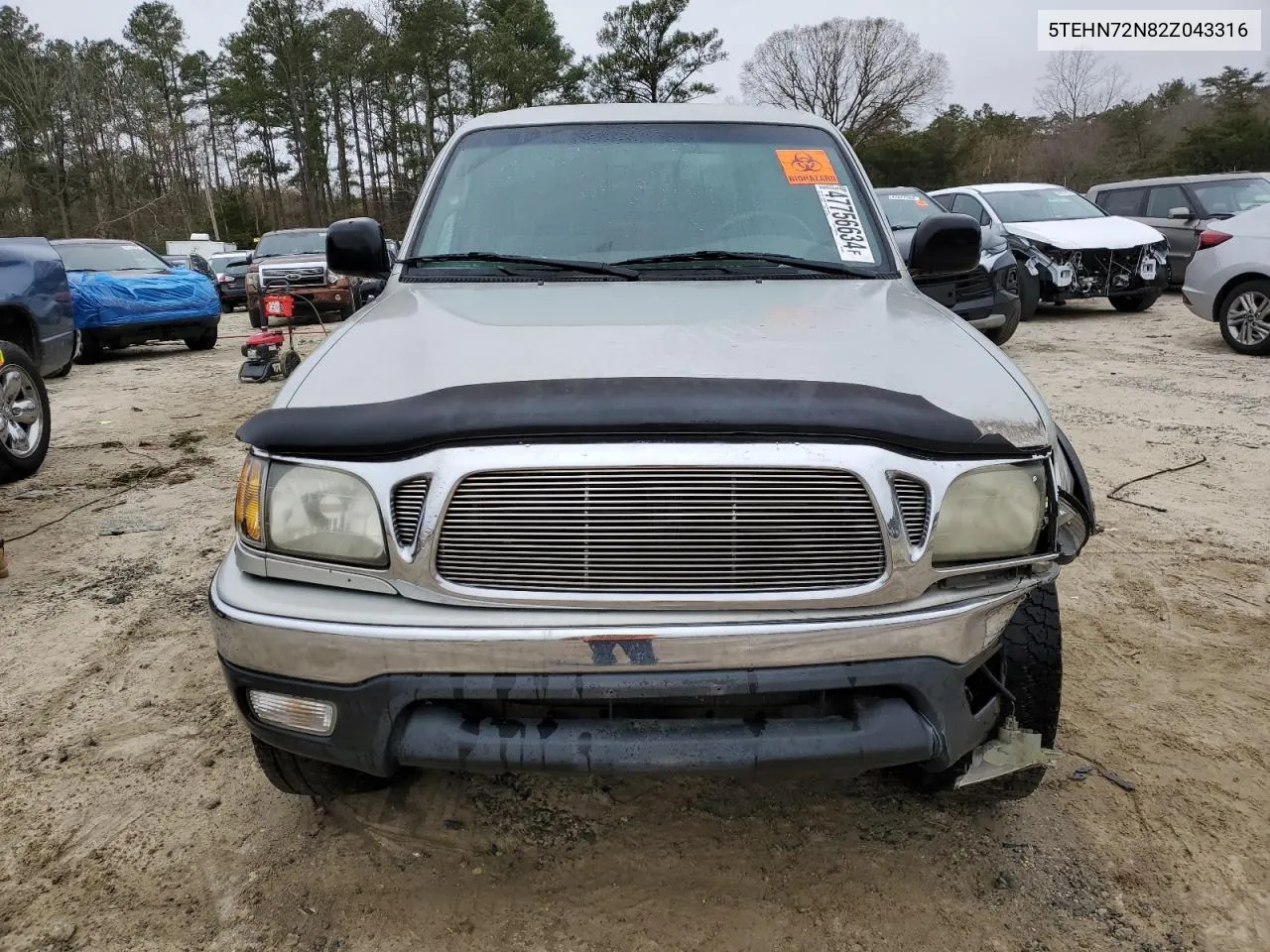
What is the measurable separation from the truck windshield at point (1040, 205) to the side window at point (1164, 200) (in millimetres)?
Result: 1690

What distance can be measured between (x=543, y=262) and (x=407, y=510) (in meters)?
1.24

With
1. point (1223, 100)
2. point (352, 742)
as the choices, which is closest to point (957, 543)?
point (352, 742)

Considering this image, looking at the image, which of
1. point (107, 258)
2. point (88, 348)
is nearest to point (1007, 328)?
point (88, 348)

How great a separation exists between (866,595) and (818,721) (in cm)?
25

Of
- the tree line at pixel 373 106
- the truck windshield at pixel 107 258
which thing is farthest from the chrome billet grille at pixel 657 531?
the tree line at pixel 373 106

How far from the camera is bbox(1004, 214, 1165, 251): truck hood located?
10055 millimetres

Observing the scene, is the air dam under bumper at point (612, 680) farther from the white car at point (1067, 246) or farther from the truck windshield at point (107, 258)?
the truck windshield at point (107, 258)

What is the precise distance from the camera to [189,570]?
376 centimetres

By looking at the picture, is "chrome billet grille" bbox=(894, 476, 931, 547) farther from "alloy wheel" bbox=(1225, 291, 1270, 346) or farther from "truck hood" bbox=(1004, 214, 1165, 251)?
"truck hood" bbox=(1004, 214, 1165, 251)

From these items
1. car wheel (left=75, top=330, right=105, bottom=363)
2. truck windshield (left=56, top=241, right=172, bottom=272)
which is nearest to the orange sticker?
car wheel (left=75, top=330, right=105, bottom=363)

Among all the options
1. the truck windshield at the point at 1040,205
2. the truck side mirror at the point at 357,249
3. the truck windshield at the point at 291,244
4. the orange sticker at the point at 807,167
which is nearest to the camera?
the orange sticker at the point at 807,167

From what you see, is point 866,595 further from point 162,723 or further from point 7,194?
point 7,194

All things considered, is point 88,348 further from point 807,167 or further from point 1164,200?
point 1164,200

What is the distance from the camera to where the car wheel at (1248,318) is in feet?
26.0
